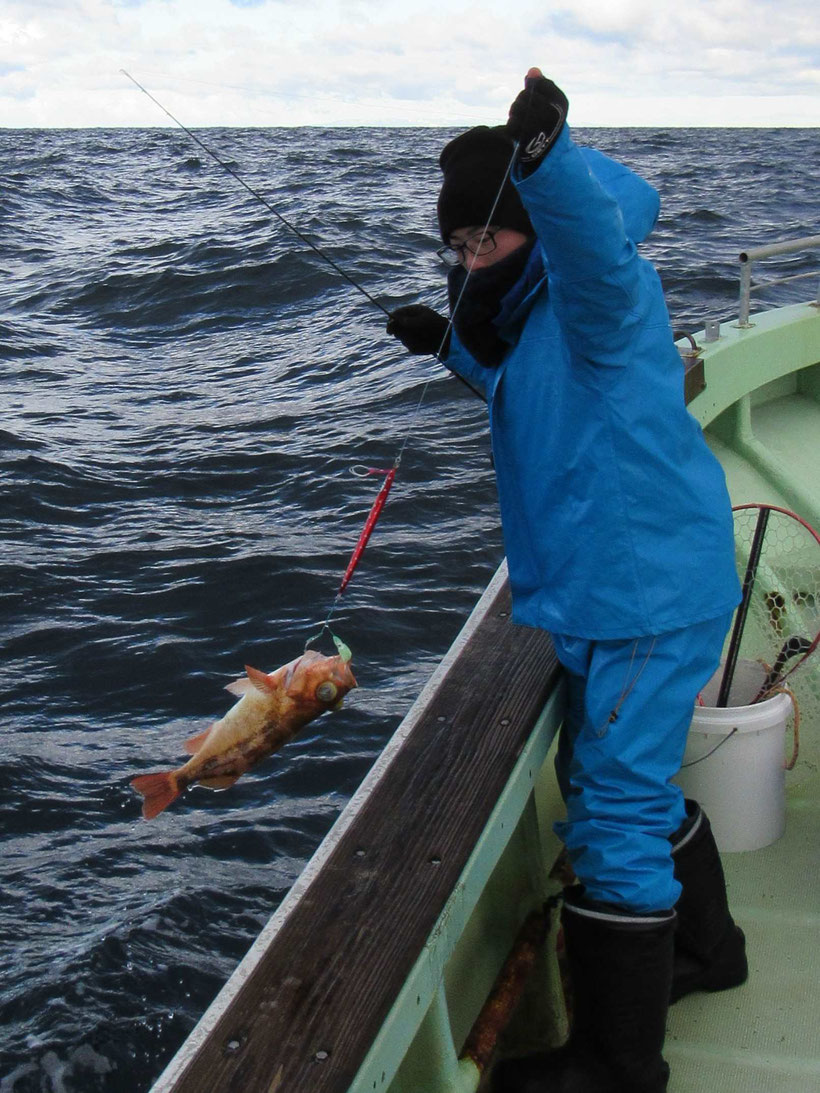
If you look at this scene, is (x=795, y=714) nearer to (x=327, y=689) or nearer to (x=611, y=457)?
(x=611, y=457)

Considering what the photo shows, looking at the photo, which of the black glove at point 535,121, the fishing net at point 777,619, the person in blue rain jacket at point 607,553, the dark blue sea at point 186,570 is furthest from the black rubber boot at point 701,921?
the dark blue sea at point 186,570

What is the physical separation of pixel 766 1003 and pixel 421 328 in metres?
1.90

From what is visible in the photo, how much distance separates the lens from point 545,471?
2.32m

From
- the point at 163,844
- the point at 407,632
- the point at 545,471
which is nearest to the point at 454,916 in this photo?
the point at 545,471

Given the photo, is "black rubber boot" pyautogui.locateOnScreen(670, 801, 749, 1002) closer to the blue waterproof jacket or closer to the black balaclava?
the blue waterproof jacket

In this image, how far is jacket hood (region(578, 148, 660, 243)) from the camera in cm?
231

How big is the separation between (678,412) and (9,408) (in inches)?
423

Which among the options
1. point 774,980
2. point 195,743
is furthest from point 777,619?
point 195,743

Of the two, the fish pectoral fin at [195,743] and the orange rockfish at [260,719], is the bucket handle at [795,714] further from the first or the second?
the fish pectoral fin at [195,743]

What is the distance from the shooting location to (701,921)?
269 centimetres

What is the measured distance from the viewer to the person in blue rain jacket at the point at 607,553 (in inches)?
87.6

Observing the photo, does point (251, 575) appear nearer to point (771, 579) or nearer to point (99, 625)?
point (99, 625)

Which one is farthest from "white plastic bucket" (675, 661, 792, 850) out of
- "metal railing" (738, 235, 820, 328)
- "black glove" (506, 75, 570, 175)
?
"metal railing" (738, 235, 820, 328)

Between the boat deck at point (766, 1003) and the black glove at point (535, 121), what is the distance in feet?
6.73
